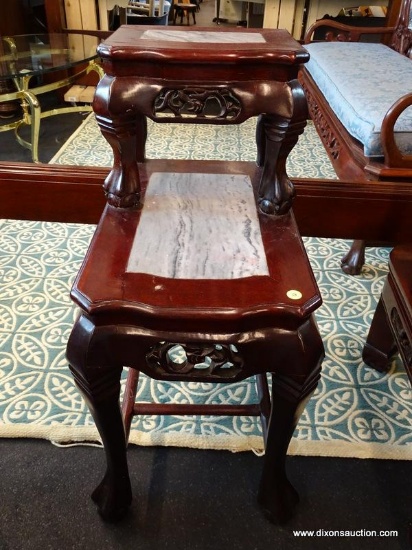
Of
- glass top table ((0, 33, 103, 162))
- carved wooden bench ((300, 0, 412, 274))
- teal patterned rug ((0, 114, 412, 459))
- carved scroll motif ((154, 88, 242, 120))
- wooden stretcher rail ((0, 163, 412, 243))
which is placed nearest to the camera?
carved scroll motif ((154, 88, 242, 120))

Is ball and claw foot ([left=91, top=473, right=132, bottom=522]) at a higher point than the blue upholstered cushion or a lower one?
lower

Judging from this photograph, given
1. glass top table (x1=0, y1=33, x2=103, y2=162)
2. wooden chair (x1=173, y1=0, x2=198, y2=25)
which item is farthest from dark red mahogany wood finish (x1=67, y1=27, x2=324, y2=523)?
wooden chair (x1=173, y1=0, x2=198, y2=25)

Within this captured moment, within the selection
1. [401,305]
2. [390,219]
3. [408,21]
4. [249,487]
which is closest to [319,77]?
[408,21]

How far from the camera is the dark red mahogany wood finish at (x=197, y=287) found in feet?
Result: 2.13

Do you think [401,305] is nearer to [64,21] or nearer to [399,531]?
[399,531]

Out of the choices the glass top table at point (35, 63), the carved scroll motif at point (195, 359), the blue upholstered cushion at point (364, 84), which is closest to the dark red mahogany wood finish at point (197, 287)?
the carved scroll motif at point (195, 359)

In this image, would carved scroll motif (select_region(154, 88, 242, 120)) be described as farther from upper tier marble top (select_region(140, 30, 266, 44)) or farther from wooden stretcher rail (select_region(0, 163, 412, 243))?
wooden stretcher rail (select_region(0, 163, 412, 243))

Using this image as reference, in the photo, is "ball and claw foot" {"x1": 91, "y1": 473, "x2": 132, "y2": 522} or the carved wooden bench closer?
"ball and claw foot" {"x1": 91, "y1": 473, "x2": 132, "y2": 522}

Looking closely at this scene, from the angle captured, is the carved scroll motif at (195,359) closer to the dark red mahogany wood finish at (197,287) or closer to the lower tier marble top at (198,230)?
the dark red mahogany wood finish at (197,287)

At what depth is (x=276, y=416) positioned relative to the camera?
767mm

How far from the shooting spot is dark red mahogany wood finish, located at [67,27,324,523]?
650 mm

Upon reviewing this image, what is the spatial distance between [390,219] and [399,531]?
78 centimetres

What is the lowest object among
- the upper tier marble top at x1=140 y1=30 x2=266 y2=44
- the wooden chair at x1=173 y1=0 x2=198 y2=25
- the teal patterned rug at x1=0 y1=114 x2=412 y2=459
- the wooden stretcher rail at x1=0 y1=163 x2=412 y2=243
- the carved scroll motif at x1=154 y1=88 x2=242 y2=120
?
the wooden chair at x1=173 y1=0 x2=198 y2=25

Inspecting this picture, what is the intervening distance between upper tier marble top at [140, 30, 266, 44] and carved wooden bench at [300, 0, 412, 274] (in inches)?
27.2
